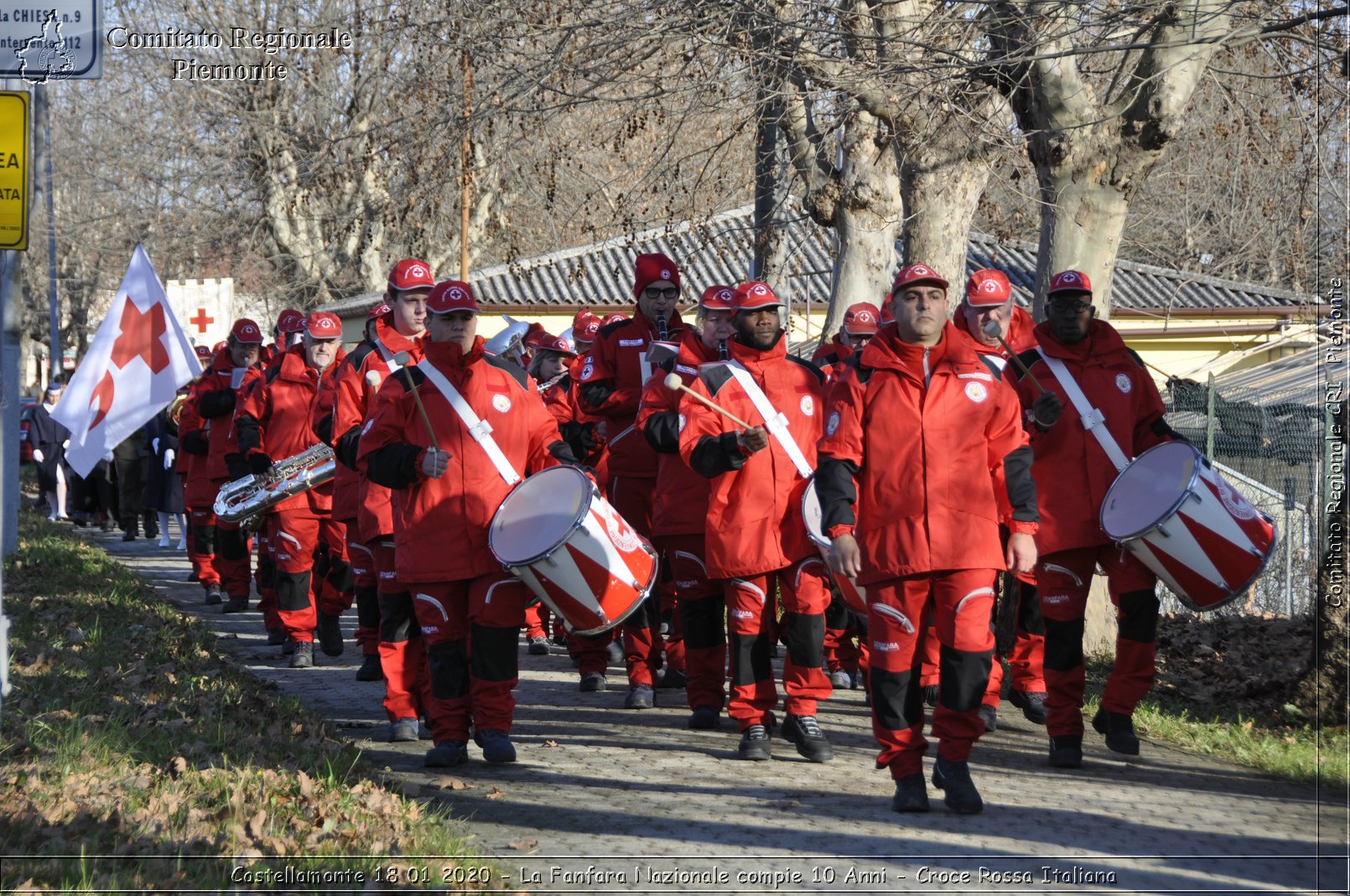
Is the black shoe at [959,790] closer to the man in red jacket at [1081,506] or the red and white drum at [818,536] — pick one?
the red and white drum at [818,536]

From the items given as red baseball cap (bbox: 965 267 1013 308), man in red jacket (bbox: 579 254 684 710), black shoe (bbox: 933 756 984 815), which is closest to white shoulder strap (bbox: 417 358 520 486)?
man in red jacket (bbox: 579 254 684 710)

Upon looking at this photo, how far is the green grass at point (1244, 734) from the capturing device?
7.05 metres

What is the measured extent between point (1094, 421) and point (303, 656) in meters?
5.72

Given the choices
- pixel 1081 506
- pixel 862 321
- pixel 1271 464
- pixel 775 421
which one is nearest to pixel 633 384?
pixel 862 321

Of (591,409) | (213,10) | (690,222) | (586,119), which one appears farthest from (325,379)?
(213,10)

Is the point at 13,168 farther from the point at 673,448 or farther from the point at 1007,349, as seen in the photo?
the point at 1007,349

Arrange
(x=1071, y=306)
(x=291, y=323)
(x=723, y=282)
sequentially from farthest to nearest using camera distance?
1. (x=723, y=282)
2. (x=291, y=323)
3. (x=1071, y=306)

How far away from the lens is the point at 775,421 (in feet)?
25.2

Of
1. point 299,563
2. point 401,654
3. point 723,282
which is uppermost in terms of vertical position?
point 723,282

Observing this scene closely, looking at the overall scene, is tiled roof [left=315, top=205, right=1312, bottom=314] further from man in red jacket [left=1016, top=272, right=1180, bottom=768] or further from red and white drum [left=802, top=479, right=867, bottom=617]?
red and white drum [left=802, top=479, right=867, bottom=617]

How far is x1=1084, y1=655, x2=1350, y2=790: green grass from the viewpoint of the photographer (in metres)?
7.05

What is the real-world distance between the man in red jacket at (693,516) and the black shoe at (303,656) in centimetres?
337

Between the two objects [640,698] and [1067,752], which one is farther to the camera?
[640,698]

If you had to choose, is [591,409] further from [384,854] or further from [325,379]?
[384,854]
